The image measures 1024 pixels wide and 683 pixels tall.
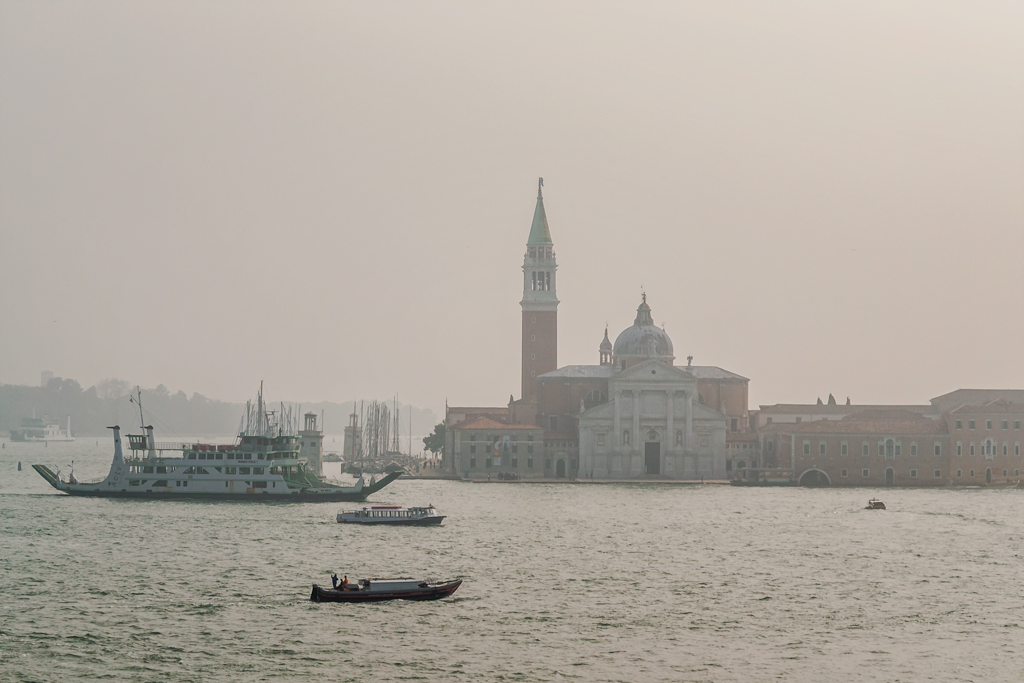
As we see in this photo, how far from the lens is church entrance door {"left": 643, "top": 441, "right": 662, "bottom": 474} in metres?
129

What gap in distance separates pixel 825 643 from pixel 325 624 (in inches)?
650

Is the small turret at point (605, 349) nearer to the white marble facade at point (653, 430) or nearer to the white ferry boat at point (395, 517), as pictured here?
the white marble facade at point (653, 430)

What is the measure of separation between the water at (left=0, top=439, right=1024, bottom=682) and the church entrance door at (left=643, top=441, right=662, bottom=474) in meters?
37.0

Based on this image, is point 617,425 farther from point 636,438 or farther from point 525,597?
point 525,597

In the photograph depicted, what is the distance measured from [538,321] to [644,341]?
36.6 feet

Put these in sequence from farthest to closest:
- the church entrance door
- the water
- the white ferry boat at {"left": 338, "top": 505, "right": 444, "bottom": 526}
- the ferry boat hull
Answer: the church entrance door < the ferry boat hull < the white ferry boat at {"left": 338, "top": 505, "right": 444, "bottom": 526} < the water

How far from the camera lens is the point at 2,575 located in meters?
59.2

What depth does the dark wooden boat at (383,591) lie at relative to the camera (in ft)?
168

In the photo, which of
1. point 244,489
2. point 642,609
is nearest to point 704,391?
point 244,489

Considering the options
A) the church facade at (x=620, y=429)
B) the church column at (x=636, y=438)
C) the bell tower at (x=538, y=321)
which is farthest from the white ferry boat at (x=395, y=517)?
the bell tower at (x=538, y=321)

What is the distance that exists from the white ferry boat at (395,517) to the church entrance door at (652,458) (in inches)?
1874

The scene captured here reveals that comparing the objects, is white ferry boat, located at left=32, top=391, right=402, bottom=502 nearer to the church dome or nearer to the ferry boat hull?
the ferry boat hull

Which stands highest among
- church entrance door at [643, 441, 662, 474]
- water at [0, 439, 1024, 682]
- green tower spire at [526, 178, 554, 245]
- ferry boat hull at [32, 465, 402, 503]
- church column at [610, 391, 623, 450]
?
green tower spire at [526, 178, 554, 245]

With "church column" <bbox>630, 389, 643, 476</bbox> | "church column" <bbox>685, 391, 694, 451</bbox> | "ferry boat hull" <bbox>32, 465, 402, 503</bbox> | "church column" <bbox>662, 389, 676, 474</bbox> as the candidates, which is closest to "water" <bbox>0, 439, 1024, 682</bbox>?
"ferry boat hull" <bbox>32, 465, 402, 503</bbox>
